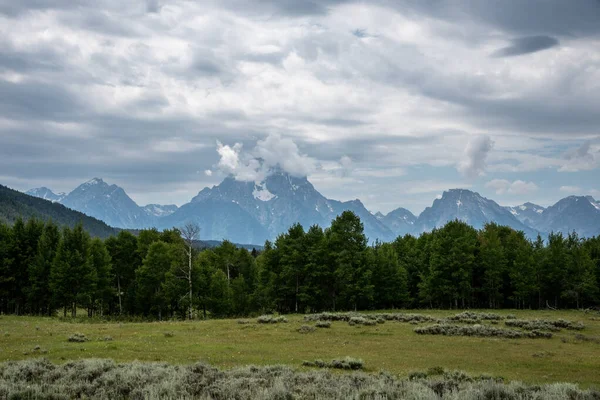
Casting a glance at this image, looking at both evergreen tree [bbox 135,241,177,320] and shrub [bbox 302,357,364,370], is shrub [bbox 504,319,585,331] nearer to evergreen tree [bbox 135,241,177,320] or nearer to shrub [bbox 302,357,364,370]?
shrub [bbox 302,357,364,370]

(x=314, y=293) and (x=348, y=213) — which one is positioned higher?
(x=348, y=213)

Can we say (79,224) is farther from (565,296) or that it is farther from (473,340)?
(565,296)

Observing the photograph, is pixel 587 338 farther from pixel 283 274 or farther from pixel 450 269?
pixel 283 274

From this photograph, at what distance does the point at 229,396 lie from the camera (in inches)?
559

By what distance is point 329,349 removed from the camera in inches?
1169

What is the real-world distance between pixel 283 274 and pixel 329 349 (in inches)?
1334

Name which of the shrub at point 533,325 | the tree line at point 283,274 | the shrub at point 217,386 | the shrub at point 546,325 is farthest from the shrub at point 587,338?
the tree line at point 283,274

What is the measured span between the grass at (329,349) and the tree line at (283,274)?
22106 millimetres

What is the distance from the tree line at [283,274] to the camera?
61.7 metres

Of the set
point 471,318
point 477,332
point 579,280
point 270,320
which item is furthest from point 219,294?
point 579,280

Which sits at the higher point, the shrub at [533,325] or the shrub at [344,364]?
the shrub at [344,364]

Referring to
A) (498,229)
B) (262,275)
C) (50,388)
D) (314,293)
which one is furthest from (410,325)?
(498,229)

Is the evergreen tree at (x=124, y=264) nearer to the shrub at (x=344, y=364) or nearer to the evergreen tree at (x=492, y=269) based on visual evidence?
the shrub at (x=344, y=364)

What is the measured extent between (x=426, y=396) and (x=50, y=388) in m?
12.6
